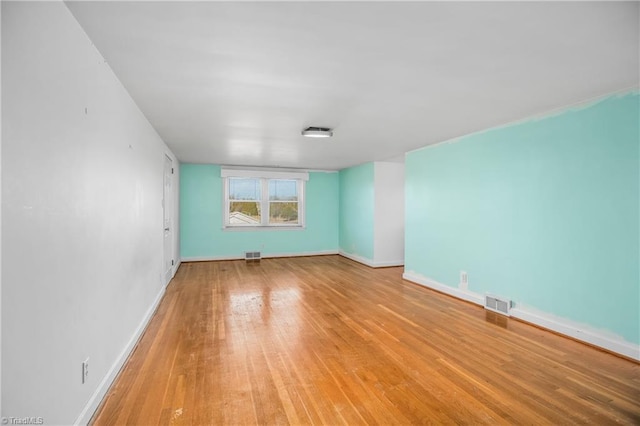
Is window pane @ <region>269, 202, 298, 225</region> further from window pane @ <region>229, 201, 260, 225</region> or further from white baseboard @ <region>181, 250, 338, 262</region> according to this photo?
white baseboard @ <region>181, 250, 338, 262</region>

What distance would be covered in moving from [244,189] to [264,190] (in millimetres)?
495

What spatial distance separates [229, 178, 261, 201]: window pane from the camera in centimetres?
747

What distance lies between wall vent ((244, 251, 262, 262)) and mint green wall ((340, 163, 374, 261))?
7.34ft

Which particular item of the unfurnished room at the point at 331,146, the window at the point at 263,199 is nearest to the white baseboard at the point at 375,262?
the unfurnished room at the point at 331,146

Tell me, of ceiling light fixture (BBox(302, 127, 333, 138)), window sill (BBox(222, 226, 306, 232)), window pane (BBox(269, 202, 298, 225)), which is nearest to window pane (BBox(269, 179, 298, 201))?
window pane (BBox(269, 202, 298, 225))

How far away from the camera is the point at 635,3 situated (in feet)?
4.91

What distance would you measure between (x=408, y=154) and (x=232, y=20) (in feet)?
14.3

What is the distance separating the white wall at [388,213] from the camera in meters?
6.55

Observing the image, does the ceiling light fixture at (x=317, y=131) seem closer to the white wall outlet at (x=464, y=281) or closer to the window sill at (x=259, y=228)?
the white wall outlet at (x=464, y=281)

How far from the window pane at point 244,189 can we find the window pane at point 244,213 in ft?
0.43

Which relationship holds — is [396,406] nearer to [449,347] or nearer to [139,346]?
[449,347]

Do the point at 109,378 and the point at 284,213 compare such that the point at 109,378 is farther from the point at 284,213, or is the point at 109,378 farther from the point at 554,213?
the point at 284,213

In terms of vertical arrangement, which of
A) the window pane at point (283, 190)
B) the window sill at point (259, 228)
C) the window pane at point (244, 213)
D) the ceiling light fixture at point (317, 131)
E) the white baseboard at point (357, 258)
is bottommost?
the white baseboard at point (357, 258)

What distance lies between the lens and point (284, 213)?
791cm
